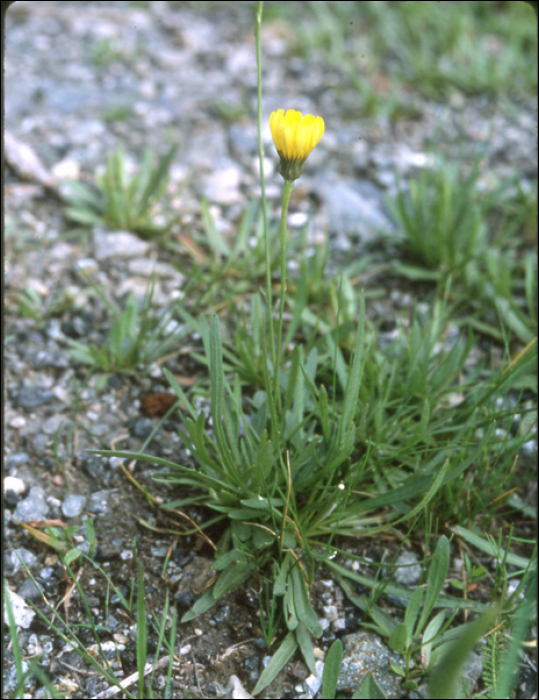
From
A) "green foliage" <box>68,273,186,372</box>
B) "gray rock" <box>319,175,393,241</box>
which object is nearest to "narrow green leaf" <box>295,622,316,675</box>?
"green foliage" <box>68,273,186,372</box>

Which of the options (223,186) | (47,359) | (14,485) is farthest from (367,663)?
(223,186)

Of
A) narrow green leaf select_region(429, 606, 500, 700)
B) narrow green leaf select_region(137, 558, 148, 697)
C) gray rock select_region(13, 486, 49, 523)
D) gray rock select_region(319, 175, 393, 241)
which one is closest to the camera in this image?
narrow green leaf select_region(429, 606, 500, 700)

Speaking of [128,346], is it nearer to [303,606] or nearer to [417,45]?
[303,606]

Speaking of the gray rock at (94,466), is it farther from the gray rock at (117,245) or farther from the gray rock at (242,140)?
the gray rock at (242,140)

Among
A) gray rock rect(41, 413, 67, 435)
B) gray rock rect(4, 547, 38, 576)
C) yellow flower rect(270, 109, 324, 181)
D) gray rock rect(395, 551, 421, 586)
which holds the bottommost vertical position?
gray rock rect(4, 547, 38, 576)

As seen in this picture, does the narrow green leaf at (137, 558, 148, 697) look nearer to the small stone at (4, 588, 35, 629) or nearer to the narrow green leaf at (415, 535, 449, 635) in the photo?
the small stone at (4, 588, 35, 629)

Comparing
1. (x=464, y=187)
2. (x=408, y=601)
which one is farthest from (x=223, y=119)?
(x=408, y=601)
